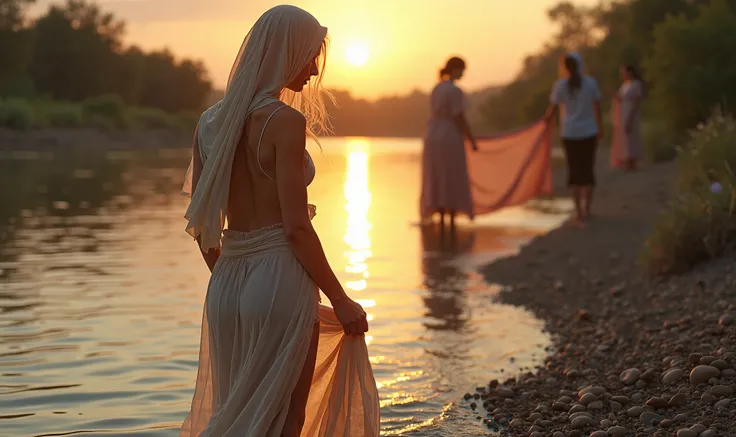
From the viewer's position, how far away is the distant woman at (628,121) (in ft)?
74.2

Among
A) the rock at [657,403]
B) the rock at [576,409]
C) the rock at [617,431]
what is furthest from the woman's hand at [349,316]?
the rock at [657,403]

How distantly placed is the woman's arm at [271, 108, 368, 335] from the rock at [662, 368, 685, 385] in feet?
8.53

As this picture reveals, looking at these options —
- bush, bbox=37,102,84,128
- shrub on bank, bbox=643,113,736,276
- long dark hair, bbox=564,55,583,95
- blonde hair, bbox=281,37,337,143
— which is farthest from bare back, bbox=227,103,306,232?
bush, bbox=37,102,84,128

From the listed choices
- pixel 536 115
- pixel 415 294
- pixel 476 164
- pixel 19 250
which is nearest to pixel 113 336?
pixel 415 294

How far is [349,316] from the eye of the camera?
157 inches

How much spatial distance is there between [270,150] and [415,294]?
6.22 meters

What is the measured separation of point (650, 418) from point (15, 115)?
57.5 m

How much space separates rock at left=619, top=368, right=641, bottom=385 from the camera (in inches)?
236

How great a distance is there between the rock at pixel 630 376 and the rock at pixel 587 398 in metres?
0.36

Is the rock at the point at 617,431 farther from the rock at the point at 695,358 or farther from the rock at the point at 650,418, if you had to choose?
the rock at the point at 695,358

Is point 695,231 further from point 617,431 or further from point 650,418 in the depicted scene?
point 617,431

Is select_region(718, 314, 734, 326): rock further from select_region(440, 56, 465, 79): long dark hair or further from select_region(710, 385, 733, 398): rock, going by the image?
select_region(440, 56, 465, 79): long dark hair

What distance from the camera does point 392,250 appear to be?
13125 mm

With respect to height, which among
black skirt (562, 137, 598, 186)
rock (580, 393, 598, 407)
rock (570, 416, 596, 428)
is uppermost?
black skirt (562, 137, 598, 186)
